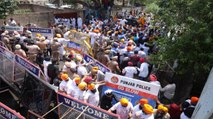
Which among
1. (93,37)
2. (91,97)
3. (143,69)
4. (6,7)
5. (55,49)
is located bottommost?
(91,97)

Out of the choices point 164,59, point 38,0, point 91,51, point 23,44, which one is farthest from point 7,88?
point 38,0

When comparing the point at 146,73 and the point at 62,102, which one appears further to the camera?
the point at 146,73

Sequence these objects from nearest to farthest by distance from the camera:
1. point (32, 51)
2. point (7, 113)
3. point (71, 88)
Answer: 1. point (7, 113)
2. point (71, 88)
3. point (32, 51)

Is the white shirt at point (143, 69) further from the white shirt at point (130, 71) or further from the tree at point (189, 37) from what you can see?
the tree at point (189, 37)

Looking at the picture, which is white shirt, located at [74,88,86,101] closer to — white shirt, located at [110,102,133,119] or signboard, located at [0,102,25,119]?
white shirt, located at [110,102,133,119]

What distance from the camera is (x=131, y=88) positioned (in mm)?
8320

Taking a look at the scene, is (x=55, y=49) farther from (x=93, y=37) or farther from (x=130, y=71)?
(x=130, y=71)

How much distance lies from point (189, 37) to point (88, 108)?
12.4ft

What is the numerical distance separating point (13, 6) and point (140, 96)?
17.2m

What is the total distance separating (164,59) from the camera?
888 cm

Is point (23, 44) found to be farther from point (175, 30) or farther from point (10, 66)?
point (175, 30)

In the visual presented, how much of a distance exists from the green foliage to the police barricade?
1.31 m

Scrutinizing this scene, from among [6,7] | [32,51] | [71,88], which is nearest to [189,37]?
[71,88]

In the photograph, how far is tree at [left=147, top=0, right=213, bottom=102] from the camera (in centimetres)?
782
